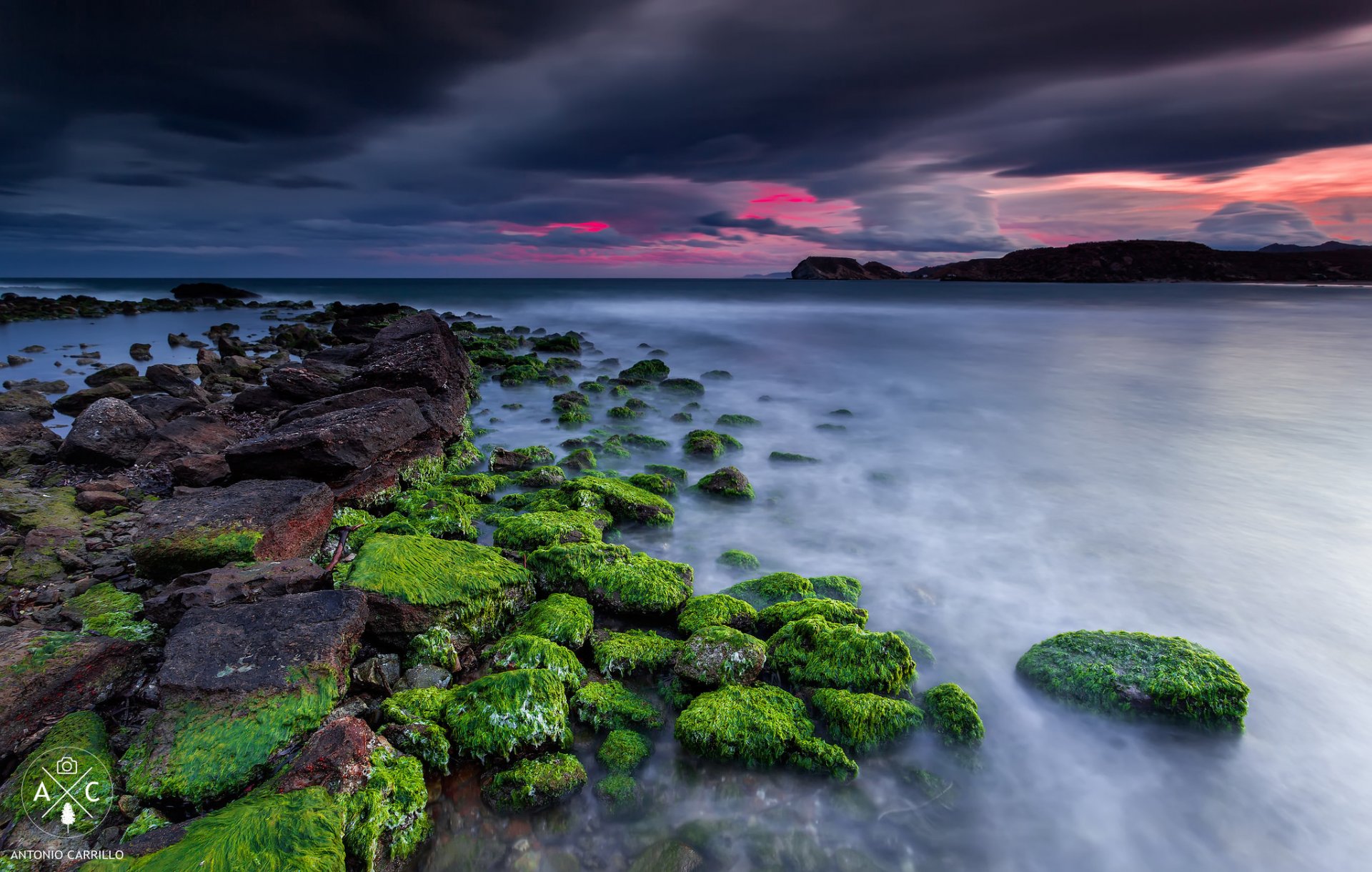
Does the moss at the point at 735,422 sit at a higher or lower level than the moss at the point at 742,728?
higher

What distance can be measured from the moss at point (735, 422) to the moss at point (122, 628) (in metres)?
8.75

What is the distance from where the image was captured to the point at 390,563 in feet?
14.2

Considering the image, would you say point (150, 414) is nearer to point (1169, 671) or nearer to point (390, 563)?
point (390, 563)

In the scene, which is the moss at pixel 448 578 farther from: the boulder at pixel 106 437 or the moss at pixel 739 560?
the boulder at pixel 106 437

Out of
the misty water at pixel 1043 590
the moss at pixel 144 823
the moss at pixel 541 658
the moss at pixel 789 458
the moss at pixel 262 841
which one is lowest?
the misty water at pixel 1043 590

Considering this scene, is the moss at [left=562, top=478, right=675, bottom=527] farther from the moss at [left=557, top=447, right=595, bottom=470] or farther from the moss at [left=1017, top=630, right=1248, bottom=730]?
the moss at [left=1017, top=630, right=1248, bottom=730]

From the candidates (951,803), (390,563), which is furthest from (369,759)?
(951,803)

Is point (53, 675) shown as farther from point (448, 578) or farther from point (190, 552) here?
point (448, 578)

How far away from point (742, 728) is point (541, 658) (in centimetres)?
141

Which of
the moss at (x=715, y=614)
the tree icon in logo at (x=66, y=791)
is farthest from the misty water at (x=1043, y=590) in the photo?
the tree icon in logo at (x=66, y=791)

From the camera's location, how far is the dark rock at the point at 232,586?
3.68 m

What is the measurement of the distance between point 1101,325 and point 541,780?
37.9 metres

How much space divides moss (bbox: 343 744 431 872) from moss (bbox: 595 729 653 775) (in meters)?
0.99

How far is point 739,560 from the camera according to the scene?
19.6ft
